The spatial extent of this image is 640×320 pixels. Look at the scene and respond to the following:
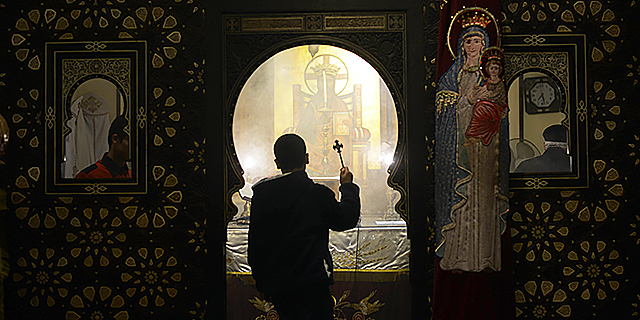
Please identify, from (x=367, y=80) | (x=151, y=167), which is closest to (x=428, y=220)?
(x=367, y=80)

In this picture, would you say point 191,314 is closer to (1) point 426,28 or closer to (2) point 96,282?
(2) point 96,282

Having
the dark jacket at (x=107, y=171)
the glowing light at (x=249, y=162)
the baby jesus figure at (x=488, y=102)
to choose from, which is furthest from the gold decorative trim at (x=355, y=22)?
the dark jacket at (x=107, y=171)

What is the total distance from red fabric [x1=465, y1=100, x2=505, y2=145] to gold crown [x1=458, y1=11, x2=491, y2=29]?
1.67 ft

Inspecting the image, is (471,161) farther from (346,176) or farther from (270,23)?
(270,23)

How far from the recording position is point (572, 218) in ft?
10.4

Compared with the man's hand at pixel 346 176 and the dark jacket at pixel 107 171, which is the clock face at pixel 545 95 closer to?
the man's hand at pixel 346 176

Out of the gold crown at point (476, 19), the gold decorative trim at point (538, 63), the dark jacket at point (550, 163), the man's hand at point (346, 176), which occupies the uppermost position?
the gold crown at point (476, 19)

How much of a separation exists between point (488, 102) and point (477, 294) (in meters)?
1.22

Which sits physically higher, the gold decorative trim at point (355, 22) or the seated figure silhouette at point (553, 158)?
the gold decorative trim at point (355, 22)

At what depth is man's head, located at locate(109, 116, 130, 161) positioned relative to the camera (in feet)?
10.7

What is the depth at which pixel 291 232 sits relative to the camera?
2537 millimetres

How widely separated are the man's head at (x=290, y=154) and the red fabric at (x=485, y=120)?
1.12 m

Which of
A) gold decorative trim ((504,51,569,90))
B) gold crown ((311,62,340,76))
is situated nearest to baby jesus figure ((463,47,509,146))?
gold decorative trim ((504,51,569,90))

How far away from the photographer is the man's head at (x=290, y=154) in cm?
262
